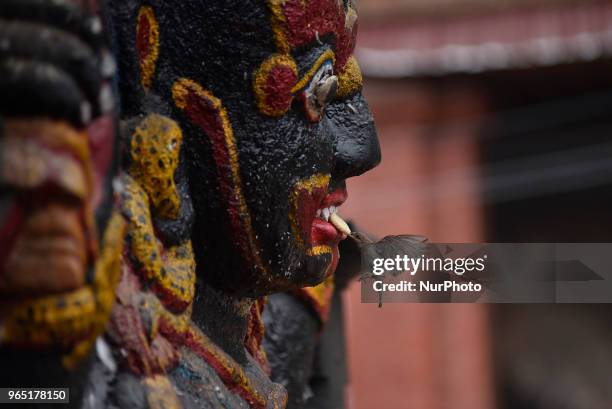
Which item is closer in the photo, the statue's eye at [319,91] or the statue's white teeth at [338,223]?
the statue's eye at [319,91]

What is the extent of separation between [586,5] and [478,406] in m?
1.71

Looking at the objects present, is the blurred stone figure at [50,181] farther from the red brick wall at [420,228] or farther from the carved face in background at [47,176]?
the red brick wall at [420,228]

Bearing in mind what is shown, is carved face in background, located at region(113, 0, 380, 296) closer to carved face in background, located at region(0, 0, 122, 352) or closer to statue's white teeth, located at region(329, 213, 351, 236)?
statue's white teeth, located at region(329, 213, 351, 236)

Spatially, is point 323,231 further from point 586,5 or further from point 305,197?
point 586,5

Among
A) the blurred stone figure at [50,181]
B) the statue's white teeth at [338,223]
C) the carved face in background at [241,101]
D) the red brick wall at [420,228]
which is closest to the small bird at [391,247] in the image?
the statue's white teeth at [338,223]

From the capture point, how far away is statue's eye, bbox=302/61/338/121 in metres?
1.53

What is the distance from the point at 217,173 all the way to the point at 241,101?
90 millimetres

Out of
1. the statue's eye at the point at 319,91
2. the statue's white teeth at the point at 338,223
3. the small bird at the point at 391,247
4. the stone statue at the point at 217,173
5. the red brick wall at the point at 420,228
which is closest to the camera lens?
the stone statue at the point at 217,173

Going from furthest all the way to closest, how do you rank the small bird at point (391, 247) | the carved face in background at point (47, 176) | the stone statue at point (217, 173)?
the small bird at point (391, 247) → the stone statue at point (217, 173) → the carved face in background at point (47, 176)

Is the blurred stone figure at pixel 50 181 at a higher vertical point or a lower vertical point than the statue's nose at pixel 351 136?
lower

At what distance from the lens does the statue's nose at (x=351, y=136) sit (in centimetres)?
162

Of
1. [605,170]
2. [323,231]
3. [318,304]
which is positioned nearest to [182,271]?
[323,231]

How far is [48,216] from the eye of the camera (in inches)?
42.7

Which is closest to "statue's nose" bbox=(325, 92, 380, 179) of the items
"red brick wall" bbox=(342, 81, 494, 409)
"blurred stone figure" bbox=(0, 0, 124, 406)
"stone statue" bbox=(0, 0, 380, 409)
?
"stone statue" bbox=(0, 0, 380, 409)
